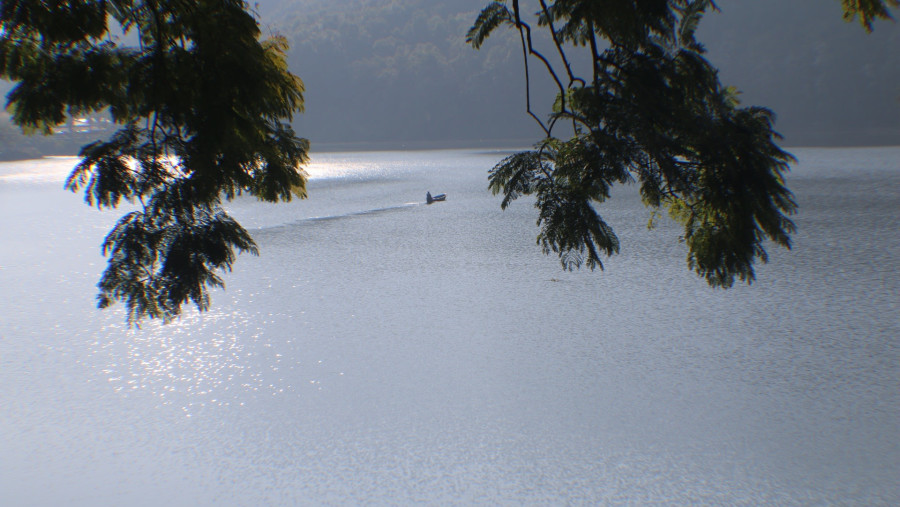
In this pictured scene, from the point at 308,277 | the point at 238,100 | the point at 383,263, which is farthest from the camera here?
the point at 383,263

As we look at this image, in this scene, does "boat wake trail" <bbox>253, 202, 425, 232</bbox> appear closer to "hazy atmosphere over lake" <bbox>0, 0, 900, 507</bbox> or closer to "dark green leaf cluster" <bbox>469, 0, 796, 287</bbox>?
"hazy atmosphere over lake" <bbox>0, 0, 900, 507</bbox>

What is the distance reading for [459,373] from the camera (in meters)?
4.46

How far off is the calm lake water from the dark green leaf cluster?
5.48 ft

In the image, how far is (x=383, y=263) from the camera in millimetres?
7473

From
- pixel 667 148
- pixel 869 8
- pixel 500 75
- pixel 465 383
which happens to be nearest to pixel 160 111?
pixel 667 148

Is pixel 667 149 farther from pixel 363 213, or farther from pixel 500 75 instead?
pixel 500 75

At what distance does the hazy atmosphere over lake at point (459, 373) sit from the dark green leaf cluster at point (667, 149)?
2.90ft

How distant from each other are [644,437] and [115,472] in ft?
8.11

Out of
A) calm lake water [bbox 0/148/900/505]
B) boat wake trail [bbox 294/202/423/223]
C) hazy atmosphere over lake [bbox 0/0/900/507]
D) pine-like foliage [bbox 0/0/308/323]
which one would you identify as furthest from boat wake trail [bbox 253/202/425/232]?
pine-like foliage [bbox 0/0/308/323]

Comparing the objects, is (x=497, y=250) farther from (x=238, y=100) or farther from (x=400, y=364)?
(x=238, y=100)

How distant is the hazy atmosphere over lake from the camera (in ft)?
10.7

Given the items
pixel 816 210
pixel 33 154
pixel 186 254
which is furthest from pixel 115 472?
pixel 33 154

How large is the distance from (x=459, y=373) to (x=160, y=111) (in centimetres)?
297

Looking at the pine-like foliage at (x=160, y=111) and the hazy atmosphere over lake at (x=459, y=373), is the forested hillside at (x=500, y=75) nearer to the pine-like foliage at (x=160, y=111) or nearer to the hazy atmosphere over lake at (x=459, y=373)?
the hazy atmosphere over lake at (x=459, y=373)
